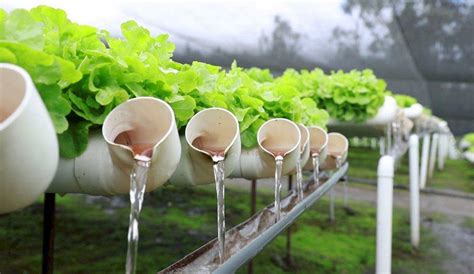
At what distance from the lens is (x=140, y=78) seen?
452 mm

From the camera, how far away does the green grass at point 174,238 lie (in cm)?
176

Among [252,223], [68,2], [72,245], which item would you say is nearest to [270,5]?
[72,245]

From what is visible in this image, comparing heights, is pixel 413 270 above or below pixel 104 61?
below

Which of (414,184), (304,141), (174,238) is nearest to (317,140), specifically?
(304,141)

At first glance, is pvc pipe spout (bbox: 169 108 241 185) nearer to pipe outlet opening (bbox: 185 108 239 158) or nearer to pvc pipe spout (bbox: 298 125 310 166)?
pipe outlet opening (bbox: 185 108 239 158)

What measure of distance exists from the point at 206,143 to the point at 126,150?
0.17 m

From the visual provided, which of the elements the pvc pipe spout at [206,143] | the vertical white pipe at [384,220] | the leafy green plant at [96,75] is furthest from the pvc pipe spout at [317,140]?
the vertical white pipe at [384,220]

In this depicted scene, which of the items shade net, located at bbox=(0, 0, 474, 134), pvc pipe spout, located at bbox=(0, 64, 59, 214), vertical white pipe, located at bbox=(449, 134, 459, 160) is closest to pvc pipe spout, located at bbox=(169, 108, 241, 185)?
pvc pipe spout, located at bbox=(0, 64, 59, 214)

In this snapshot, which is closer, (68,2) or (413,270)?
(68,2)

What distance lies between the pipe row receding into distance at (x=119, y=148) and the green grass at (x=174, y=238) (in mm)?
824

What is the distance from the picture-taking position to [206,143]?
0.54 m

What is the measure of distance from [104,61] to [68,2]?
0.49 metres

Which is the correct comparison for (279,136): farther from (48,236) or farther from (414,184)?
(414,184)

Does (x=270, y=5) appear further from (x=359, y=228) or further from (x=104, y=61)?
(x=104, y=61)
